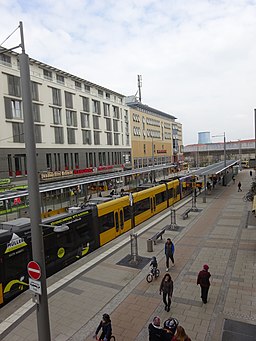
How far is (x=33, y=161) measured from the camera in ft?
19.5

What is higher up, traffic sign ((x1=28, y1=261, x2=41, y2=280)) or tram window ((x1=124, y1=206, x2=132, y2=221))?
traffic sign ((x1=28, y1=261, x2=41, y2=280))

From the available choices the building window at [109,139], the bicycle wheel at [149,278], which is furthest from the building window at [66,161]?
the bicycle wheel at [149,278]

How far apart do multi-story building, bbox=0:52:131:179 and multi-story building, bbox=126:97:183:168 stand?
7.61 meters

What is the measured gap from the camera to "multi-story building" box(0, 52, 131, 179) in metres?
34.3

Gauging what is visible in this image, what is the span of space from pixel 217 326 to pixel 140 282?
368 centimetres

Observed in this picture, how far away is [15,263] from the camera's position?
10.4m

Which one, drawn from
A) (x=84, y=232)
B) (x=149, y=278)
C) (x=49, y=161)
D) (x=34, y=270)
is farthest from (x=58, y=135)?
(x=34, y=270)

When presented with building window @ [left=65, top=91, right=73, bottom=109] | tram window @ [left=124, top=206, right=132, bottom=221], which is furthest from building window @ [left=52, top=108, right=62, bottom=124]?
tram window @ [left=124, top=206, right=132, bottom=221]

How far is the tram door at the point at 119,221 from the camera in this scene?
57.4 ft

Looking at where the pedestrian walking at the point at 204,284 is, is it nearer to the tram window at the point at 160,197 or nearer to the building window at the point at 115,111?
the tram window at the point at 160,197

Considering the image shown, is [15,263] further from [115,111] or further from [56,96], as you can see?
[115,111]

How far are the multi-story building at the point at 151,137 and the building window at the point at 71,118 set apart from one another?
15.5m

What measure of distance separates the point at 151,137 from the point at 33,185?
72.5m

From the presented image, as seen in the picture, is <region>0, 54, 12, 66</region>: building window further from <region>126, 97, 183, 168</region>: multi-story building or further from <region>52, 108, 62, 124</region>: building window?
<region>126, 97, 183, 168</region>: multi-story building
